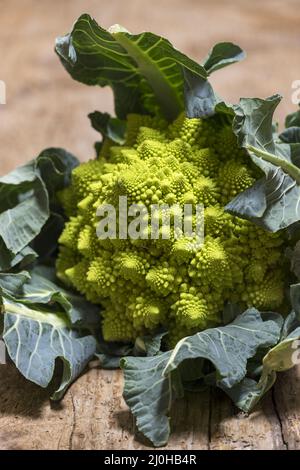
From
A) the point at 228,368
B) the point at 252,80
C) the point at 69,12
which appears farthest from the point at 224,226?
the point at 69,12

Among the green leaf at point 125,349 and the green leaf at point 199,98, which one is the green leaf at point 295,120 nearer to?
the green leaf at point 199,98

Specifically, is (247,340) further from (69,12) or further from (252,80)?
(69,12)

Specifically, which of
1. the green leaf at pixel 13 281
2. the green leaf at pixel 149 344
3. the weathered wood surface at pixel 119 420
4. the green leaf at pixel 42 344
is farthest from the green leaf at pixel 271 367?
the green leaf at pixel 13 281

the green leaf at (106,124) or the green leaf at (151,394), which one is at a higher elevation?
the green leaf at (106,124)

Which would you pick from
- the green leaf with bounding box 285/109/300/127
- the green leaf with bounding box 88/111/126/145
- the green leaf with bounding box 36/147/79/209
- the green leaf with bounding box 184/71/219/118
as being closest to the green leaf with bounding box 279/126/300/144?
the green leaf with bounding box 285/109/300/127

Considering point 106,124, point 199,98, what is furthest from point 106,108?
point 199,98

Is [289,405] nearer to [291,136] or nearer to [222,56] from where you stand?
[291,136]
